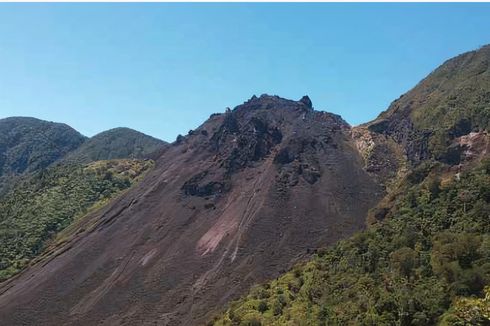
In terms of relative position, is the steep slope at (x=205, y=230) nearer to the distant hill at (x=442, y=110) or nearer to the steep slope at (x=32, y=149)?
the distant hill at (x=442, y=110)

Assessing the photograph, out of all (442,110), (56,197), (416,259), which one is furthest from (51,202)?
(416,259)

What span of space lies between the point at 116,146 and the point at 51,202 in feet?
249

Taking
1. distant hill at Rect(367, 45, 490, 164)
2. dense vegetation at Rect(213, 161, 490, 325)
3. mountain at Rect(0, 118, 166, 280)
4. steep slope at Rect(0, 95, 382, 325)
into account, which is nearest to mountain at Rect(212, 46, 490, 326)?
dense vegetation at Rect(213, 161, 490, 325)

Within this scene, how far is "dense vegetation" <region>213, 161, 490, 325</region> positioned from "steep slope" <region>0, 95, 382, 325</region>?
7157mm

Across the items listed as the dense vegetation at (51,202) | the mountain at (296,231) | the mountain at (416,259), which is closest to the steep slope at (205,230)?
the mountain at (296,231)

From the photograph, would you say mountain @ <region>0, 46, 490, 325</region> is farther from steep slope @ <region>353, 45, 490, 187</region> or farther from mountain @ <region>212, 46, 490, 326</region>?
steep slope @ <region>353, 45, 490, 187</region>

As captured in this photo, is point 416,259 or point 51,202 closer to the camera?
point 416,259

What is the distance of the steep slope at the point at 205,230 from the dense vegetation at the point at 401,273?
716 centimetres

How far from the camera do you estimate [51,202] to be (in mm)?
95938

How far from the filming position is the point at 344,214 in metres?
69.1

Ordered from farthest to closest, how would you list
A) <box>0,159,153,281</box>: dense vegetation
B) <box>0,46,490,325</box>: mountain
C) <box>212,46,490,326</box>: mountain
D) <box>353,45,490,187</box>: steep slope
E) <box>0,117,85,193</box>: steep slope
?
<box>0,117,85,193</box>: steep slope
<box>0,159,153,281</box>: dense vegetation
<box>353,45,490,187</box>: steep slope
<box>0,46,490,325</box>: mountain
<box>212,46,490,326</box>: mountain

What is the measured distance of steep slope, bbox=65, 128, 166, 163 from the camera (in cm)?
16038

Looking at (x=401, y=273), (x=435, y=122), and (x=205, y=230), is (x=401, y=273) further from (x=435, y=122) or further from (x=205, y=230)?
(x=435, y=122)

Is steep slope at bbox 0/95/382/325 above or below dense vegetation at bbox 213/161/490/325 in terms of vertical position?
above
